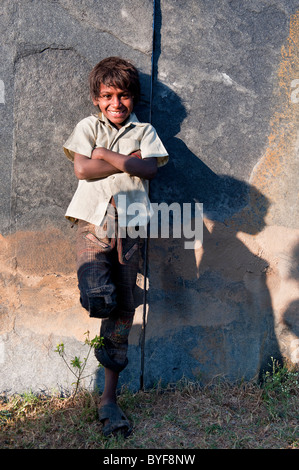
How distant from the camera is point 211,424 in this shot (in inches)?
99.7

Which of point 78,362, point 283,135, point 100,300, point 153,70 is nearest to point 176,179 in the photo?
point 153,70

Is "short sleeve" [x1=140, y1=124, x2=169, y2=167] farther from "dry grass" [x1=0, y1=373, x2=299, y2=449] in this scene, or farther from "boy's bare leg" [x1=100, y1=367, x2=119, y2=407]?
"dry grass" [x1=0, y1=373, x2=299, y2=449]

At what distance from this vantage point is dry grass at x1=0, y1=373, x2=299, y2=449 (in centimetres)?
234

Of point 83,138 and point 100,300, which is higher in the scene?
point 83,138

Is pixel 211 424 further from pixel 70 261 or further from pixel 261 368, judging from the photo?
pixel 70 261

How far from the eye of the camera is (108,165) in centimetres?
241

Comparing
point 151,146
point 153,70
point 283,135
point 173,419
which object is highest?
point 153,70

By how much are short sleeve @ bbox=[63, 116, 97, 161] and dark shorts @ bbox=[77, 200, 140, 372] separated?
35 cm

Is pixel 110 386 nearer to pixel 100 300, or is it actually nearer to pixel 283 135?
pixel 100 300

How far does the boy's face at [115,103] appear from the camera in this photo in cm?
253

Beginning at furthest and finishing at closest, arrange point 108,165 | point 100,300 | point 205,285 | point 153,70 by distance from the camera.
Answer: point 205,285 → point 153,70 → point 108,165 → point 100,300

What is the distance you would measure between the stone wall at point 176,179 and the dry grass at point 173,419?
0.13 meters

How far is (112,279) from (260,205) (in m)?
1.16

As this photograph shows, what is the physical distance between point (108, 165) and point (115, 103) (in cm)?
39
